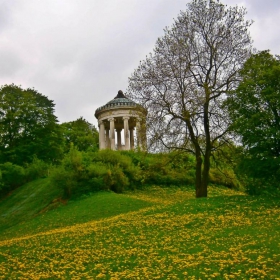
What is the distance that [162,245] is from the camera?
1157 cm

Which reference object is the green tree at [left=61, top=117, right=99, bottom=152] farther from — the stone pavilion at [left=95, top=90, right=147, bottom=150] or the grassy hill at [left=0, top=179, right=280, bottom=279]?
the grassy hill at [left=0, top=179, right=280, bottom=279]

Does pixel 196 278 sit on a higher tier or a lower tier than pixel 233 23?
lower

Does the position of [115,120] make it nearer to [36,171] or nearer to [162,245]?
[36,171]

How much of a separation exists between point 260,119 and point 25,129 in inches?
1271

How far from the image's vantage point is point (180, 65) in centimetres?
2269

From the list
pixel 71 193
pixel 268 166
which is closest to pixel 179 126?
pixel 268 166

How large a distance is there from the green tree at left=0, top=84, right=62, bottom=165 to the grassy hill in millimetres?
22617

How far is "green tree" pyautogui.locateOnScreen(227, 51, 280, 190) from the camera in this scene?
17.8 meters

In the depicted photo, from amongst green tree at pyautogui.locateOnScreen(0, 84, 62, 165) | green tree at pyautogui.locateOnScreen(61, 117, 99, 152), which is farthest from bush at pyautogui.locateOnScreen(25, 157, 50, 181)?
green tree at pyautogui.locateOnScreen(61, 117, 99, 152)

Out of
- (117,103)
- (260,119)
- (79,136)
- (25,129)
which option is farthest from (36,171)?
(260,119)

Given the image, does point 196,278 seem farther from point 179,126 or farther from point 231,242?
point 179,126

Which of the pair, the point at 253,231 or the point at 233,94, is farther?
the point at 233,94

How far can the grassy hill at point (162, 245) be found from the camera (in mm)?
8773

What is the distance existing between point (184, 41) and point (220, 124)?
18.6 ft
